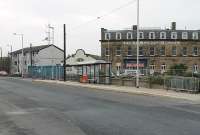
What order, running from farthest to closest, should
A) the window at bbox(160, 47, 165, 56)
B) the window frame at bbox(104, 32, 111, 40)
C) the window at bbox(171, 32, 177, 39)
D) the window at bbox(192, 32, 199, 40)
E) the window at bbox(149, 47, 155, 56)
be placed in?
the window frame at bbox(104, 32, 111, 40), the window at bbox(192, 32, 199, 40), the window at bbox(171, 32, 177, 39), the window at bbox(149, 47, 155, 56), the window at bbox(160, 47, 165, 56)

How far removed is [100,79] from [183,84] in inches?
838

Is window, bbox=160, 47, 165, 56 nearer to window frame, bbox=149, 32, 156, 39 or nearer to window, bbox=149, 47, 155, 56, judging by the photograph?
window, bbox=149, 47, 155, 56

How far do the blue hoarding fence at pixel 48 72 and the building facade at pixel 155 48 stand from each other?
58.4ft

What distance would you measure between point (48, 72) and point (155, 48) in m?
29.7

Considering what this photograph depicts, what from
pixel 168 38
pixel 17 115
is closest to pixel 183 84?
pixel 17 115

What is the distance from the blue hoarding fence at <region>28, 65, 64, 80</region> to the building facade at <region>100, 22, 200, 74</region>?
58.4ft

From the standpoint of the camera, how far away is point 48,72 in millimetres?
87375

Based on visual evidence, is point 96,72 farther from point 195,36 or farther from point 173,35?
point 195,36

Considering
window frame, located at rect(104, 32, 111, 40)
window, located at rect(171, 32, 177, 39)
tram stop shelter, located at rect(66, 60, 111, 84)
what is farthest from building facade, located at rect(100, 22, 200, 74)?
tram stop shelter, located at rect(66, 60, 111, 84)

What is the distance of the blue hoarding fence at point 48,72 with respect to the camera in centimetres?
7896

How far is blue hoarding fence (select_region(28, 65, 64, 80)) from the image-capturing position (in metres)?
79.0

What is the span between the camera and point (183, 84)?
36250 millimetres

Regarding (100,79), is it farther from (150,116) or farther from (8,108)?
(150,116)

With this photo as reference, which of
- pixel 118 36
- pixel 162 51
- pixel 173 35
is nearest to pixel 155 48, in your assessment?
pixel 162 51
